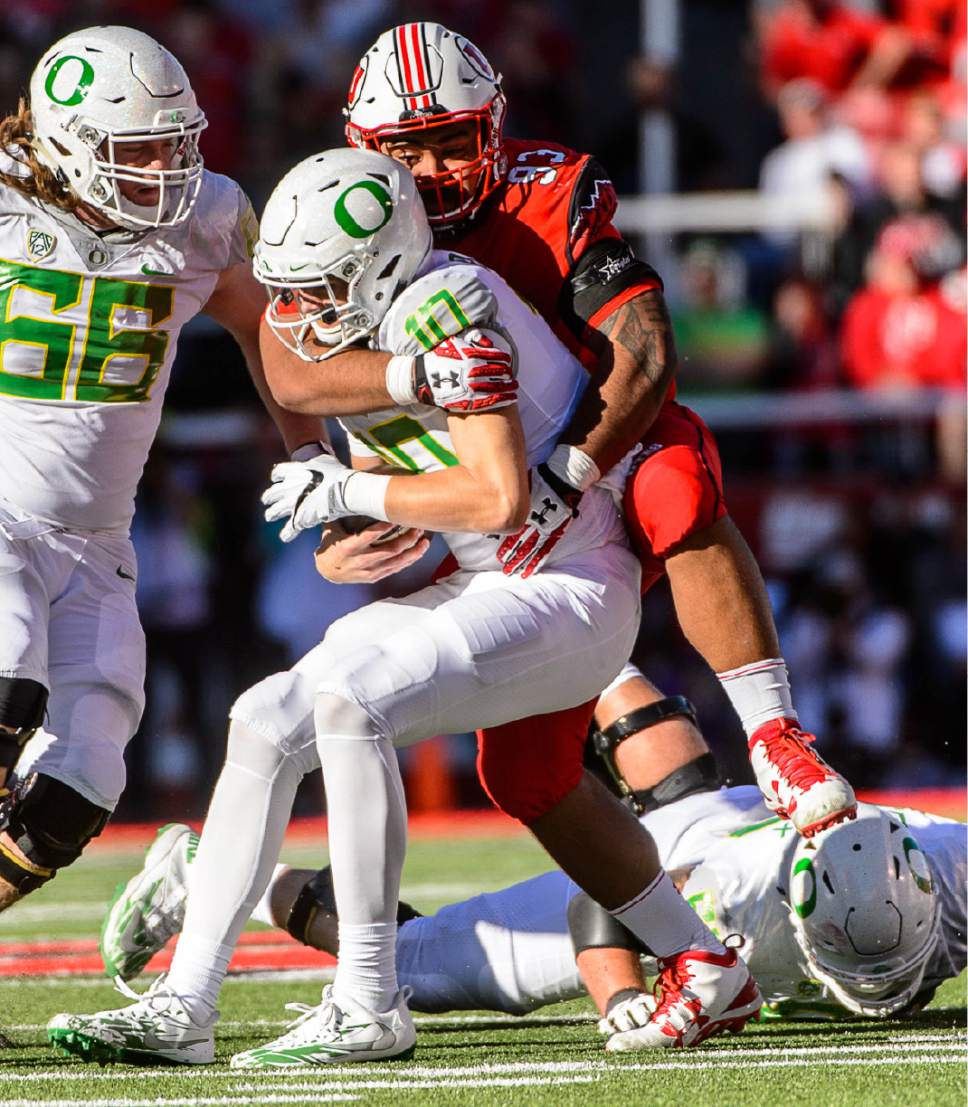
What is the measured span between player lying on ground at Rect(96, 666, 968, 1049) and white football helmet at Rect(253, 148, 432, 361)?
1.25 m

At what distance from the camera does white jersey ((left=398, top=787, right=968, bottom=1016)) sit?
4.07 metres

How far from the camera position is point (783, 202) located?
10469 millimetres

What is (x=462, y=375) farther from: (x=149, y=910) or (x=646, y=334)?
(x=149, y=910)

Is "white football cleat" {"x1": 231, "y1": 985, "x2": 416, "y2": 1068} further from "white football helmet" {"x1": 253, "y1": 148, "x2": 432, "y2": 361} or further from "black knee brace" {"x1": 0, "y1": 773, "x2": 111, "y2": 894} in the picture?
"white football helmet" {"x1": 253, "y1": 148, "x2": 432, "y2": 361}

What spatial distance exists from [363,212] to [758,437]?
261 inches

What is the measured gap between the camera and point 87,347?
4215 millimetres

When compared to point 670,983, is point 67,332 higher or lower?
higher

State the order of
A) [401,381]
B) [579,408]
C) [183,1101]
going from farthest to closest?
[579,408] < [401,381] < [183,1101]

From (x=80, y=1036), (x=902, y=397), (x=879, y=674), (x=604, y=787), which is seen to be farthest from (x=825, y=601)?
(x=80, y=1036)

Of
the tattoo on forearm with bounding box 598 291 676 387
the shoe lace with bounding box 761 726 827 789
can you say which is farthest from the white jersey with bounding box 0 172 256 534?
the shoe lace with bounding box 761 726 827 789

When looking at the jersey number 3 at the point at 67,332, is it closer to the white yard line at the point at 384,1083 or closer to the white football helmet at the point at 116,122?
the white football helmet at the point at 116,122

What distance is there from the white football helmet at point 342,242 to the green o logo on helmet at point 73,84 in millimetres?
656

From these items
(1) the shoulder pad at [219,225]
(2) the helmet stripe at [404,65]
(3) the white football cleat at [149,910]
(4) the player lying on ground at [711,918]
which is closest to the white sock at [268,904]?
(4) the player lying on ground at [711,918]

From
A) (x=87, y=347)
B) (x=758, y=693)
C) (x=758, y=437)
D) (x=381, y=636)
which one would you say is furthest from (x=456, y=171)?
(x=758, y=437)
